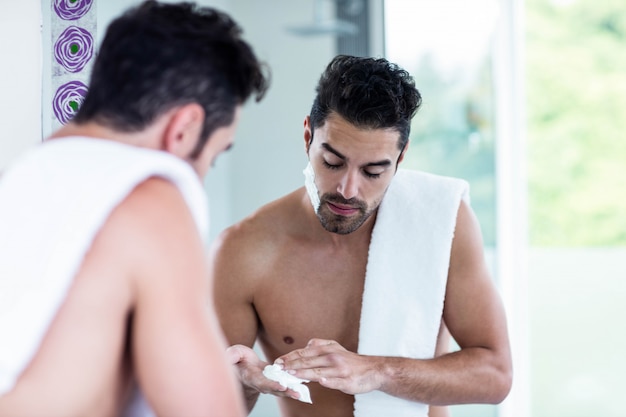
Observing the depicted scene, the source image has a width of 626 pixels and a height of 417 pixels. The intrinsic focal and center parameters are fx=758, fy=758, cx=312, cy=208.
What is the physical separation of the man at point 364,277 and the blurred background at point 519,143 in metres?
1.26

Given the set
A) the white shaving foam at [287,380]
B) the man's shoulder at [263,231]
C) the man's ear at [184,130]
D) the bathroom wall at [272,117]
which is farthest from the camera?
the bathroom wall at [272,117]

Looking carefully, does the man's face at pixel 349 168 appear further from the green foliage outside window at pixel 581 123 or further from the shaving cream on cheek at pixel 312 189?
the green foliage outside window at pixel 581 123

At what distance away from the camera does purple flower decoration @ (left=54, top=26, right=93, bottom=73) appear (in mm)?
1562

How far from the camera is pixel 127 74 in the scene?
0.91 meters

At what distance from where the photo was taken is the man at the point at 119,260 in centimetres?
81

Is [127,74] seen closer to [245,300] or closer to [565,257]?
[245,300]

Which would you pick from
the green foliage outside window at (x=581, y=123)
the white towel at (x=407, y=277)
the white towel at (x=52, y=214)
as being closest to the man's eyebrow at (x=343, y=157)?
the white towel at (x=407, y=277)

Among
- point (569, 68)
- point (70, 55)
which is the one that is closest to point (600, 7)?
point (569, 68)

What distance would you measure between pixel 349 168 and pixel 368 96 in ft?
0.51

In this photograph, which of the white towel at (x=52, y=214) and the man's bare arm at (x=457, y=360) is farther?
the man's bare arm at (x=457, y=360)

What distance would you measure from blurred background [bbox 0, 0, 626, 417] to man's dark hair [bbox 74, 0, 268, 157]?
2064 millimetres

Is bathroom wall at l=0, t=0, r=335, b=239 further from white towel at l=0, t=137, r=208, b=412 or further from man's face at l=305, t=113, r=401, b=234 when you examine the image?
white towel at l=0, t=137, r=208, b=412

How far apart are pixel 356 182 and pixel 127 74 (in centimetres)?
74

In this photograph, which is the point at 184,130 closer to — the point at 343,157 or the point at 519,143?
the point at 343,157
